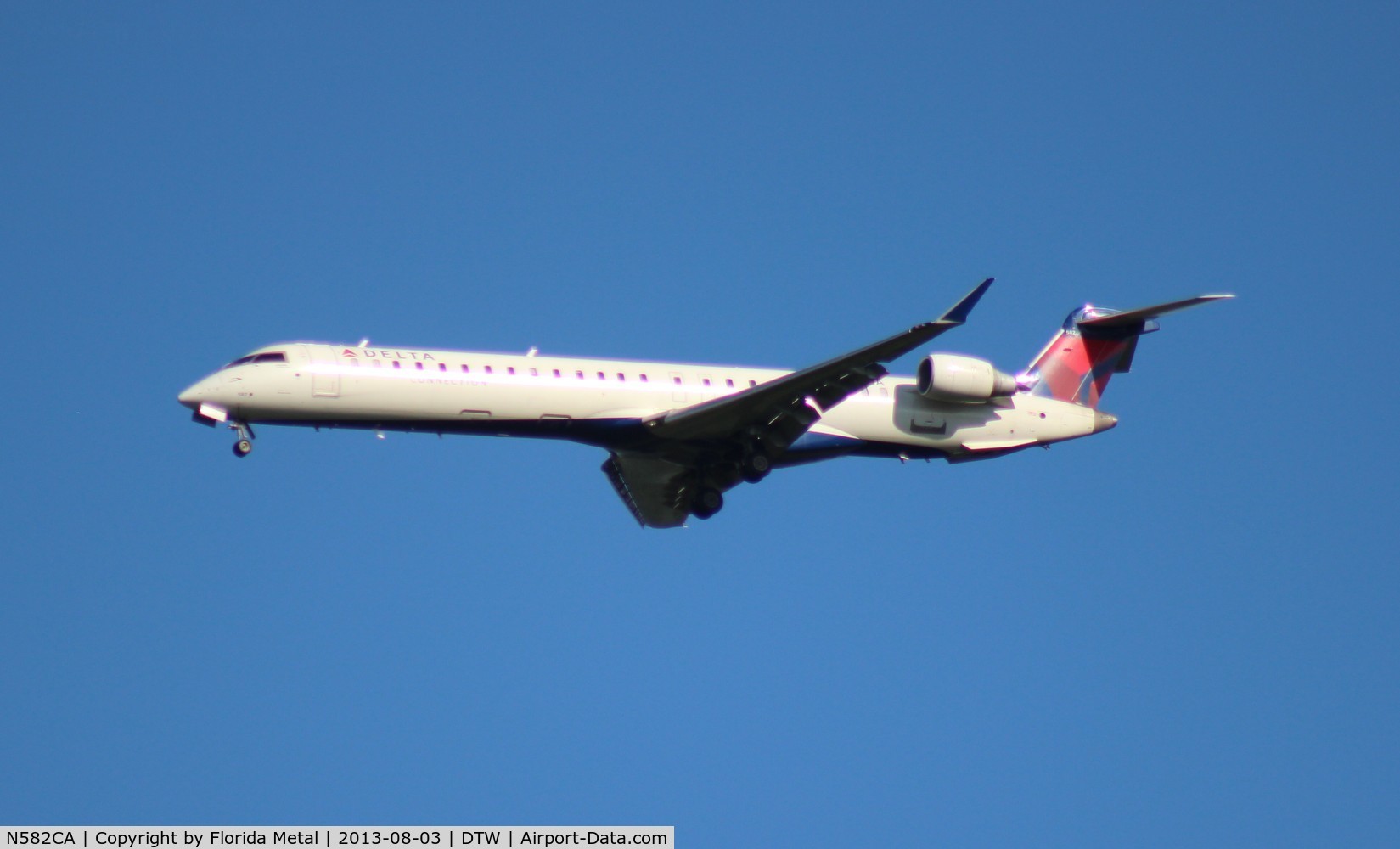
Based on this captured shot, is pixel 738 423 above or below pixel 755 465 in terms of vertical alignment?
above

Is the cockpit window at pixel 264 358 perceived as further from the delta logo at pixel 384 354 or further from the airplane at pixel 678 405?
the delta logo at pixel 384 354

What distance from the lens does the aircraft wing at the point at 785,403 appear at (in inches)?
904

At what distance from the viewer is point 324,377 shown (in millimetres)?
23156

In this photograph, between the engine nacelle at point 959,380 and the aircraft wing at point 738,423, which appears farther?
the engine nacelle at point 959,380

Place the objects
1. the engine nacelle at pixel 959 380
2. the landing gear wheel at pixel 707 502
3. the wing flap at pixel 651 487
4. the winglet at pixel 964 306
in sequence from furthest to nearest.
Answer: the wing flap at pixel 651 487 < the landing gear wheel at pixel 707 502 < the engine nacelle at pixel 959 380 < the winglet at pixel 964 306

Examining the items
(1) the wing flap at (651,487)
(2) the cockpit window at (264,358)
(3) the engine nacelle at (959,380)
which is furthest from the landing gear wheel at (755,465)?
(2) the cockpit window at (264,358)

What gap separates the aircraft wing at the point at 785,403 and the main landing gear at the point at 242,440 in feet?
18.0

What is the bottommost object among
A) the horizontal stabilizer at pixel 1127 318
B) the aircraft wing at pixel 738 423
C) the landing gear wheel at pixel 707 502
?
the landing gear wheel at pixel 707 502

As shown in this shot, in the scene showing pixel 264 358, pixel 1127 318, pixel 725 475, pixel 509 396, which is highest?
pixel 1127 318

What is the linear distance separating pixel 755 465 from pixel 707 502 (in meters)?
1.27

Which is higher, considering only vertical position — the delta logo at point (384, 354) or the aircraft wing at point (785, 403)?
the delta logo at point (384, 354)

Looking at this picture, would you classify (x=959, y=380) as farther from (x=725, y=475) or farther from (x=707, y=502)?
(x=707, y=502)

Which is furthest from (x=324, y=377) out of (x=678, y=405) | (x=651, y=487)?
(x=651, y=487)

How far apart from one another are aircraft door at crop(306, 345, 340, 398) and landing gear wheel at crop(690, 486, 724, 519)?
19.3ft
